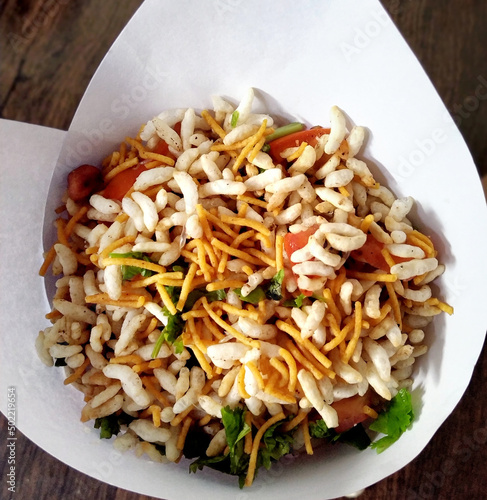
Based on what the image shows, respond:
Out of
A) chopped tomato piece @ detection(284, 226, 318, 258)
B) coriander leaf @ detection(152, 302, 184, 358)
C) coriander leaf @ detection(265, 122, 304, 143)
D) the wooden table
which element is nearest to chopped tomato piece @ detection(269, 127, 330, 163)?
coriander leaf @ detection(265, 122, 304, 143)

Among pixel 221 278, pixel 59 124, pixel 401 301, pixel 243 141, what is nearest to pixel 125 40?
pixel 243 141

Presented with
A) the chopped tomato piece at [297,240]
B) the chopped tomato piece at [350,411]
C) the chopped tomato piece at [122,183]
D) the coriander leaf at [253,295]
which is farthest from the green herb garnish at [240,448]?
the chopped tomato piece at [122,183]

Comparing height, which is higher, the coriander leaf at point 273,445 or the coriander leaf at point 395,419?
the coriander leaf at point 395,419

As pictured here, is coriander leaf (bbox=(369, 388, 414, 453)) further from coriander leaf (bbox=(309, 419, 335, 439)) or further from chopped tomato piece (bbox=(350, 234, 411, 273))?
chopped tomato piece (bbox=(350, 234, 411, 273))

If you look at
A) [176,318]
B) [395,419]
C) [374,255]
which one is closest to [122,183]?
[176,318]

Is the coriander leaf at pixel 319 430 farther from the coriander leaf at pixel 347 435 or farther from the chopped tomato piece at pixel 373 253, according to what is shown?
the chopped tomato piece at pixel 373 253

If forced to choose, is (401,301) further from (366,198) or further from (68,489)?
(68,489)
